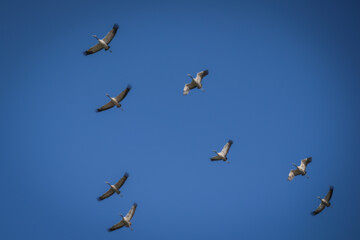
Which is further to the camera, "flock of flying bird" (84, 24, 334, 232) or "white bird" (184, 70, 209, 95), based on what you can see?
"white bird" (184, 70, 209, 95)

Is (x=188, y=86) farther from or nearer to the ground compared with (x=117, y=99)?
farther from the ground

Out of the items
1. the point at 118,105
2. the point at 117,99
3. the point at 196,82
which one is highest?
the point at 196,82

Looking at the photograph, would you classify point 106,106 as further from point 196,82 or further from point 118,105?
point 196,82

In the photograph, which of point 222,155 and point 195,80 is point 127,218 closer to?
point 222,155

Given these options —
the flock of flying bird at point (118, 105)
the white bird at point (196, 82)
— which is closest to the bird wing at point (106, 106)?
the flock of flying bird at point (118, 105)

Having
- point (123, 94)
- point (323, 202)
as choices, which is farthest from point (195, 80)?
point (323, 202)

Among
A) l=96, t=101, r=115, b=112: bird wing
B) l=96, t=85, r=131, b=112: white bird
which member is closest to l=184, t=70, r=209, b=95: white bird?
l=96, t=85, r=131, b=112: white bird

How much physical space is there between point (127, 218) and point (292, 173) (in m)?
13.3

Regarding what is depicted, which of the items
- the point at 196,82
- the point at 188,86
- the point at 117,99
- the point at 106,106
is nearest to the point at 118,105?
the point at 117,99

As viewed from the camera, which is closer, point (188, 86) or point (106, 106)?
point (106, 106)

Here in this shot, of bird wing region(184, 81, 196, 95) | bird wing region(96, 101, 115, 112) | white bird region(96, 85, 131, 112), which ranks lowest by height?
bird wing region(96, 101, 115, 112)

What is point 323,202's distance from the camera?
43656 millimetres

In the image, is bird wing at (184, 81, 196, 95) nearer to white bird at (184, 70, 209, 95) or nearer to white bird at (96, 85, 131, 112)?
white bird at (184, 70, 209, 95)

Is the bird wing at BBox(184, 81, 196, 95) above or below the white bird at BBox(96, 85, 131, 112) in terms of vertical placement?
above
